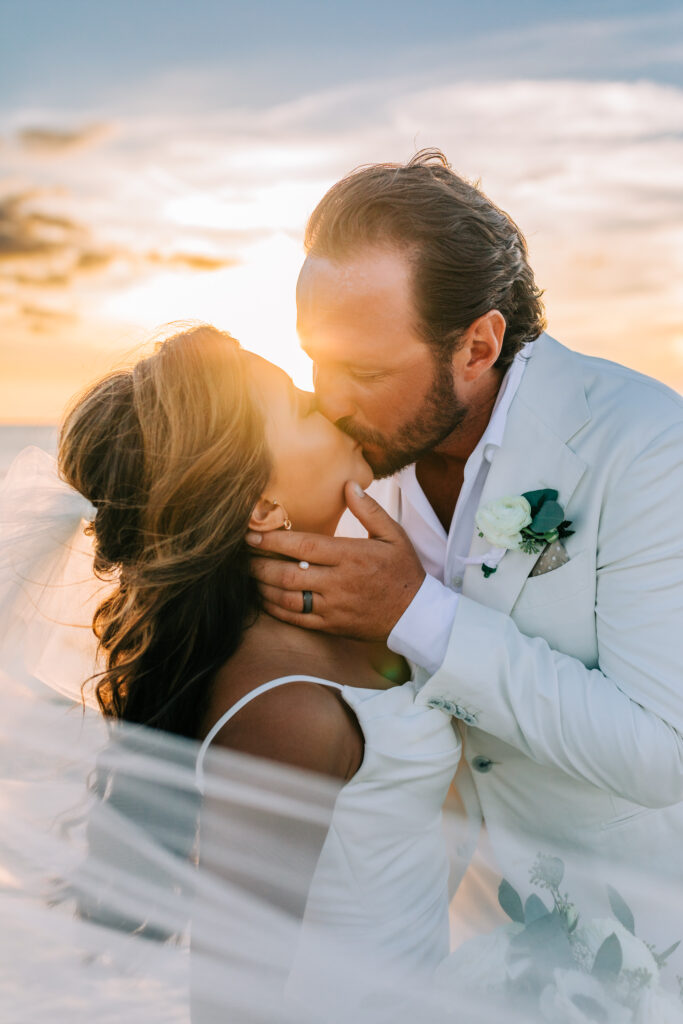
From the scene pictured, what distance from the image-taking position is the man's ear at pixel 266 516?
2.66m

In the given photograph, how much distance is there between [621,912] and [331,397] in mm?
1866

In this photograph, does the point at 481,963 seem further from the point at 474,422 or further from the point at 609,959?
the point at 474,422

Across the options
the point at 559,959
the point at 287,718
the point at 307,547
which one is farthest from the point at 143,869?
Answer: the point at 559,959

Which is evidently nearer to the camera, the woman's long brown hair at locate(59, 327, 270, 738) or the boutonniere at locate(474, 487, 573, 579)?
the woman's long brown hair at locate(59, 327, 270, 738)

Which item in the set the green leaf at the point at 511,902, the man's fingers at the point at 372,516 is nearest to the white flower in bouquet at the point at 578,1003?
the green leaf at the point at 511,902

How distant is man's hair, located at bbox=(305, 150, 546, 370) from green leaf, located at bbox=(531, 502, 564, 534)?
2.83 feet

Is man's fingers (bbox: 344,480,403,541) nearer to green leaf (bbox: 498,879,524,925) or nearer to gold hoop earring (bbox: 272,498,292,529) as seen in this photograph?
gold hoop earring (bbox: 272,498,292,529)

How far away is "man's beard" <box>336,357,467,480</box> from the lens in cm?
325

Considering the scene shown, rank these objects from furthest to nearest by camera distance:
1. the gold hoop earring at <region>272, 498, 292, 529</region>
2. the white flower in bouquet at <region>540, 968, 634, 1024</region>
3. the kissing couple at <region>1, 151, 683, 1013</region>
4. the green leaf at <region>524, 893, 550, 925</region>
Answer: the gold hoop earring at <region>272, 498, 292, 529</region>, the kissing couple at <region>1, 151, 683, 1013</region>, the green leaf at <region>524, 893, 550, 925</region>, the white flower in bouquet at <region>540, 968, 634, 1024</region>

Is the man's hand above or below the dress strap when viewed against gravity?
above

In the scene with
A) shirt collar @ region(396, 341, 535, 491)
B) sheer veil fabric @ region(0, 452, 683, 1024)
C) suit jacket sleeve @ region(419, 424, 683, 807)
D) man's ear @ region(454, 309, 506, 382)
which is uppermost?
man's ear @ region(454, 309, 506, 382)

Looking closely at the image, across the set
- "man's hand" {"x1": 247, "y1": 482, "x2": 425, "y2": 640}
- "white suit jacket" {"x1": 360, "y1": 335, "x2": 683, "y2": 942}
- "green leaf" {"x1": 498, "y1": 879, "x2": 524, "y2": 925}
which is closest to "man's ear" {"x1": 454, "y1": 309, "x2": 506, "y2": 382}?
"white suit jacket" {"x1": 360, "y1": 335, "x2": 683, "y2": 942}

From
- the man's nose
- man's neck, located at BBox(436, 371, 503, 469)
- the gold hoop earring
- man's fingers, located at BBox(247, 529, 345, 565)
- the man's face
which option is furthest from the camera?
man's neck, located at BBox(436, 371, 503, 469)

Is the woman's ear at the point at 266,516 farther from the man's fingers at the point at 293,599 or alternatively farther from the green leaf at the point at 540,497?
the green leaf at the point at 540,497
